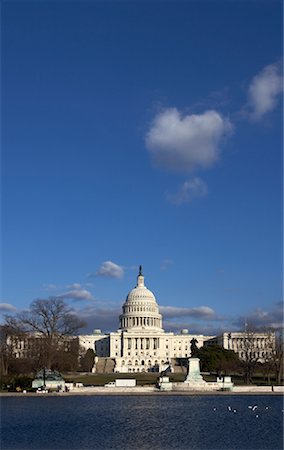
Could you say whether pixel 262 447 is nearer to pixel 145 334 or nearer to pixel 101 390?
pixel 101 390

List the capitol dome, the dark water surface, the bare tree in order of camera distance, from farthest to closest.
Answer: the capitol dome
the bare tree
the dark water surface

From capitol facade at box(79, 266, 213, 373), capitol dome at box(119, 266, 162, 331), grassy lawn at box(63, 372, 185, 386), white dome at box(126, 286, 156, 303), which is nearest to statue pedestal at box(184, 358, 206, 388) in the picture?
grassy lawn at box(63, 372, 185, 386)

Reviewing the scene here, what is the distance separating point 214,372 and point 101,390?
42.7 meters

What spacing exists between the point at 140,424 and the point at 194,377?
3123 centimetres

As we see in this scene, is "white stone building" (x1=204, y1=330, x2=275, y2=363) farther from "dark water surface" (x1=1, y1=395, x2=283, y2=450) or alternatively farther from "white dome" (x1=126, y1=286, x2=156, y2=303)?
"white dome" (x1=126, y1=286, x2=156, y2=303)

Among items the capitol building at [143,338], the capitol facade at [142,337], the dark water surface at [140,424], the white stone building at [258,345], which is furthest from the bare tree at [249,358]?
the capitol facade at [142,337]

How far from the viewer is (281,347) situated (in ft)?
282

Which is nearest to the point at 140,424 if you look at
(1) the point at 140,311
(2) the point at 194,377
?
(2) the point at 194,377

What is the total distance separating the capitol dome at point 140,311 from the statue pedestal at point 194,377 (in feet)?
343

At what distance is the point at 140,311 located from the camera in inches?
6781

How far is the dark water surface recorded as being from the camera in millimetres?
29625

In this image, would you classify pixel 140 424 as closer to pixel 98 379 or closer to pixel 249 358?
pixel 249 358

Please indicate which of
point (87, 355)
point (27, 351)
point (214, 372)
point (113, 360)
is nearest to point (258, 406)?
point (27, 351)

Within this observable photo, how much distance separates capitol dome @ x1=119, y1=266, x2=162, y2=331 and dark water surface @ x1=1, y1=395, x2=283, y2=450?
119999mm
